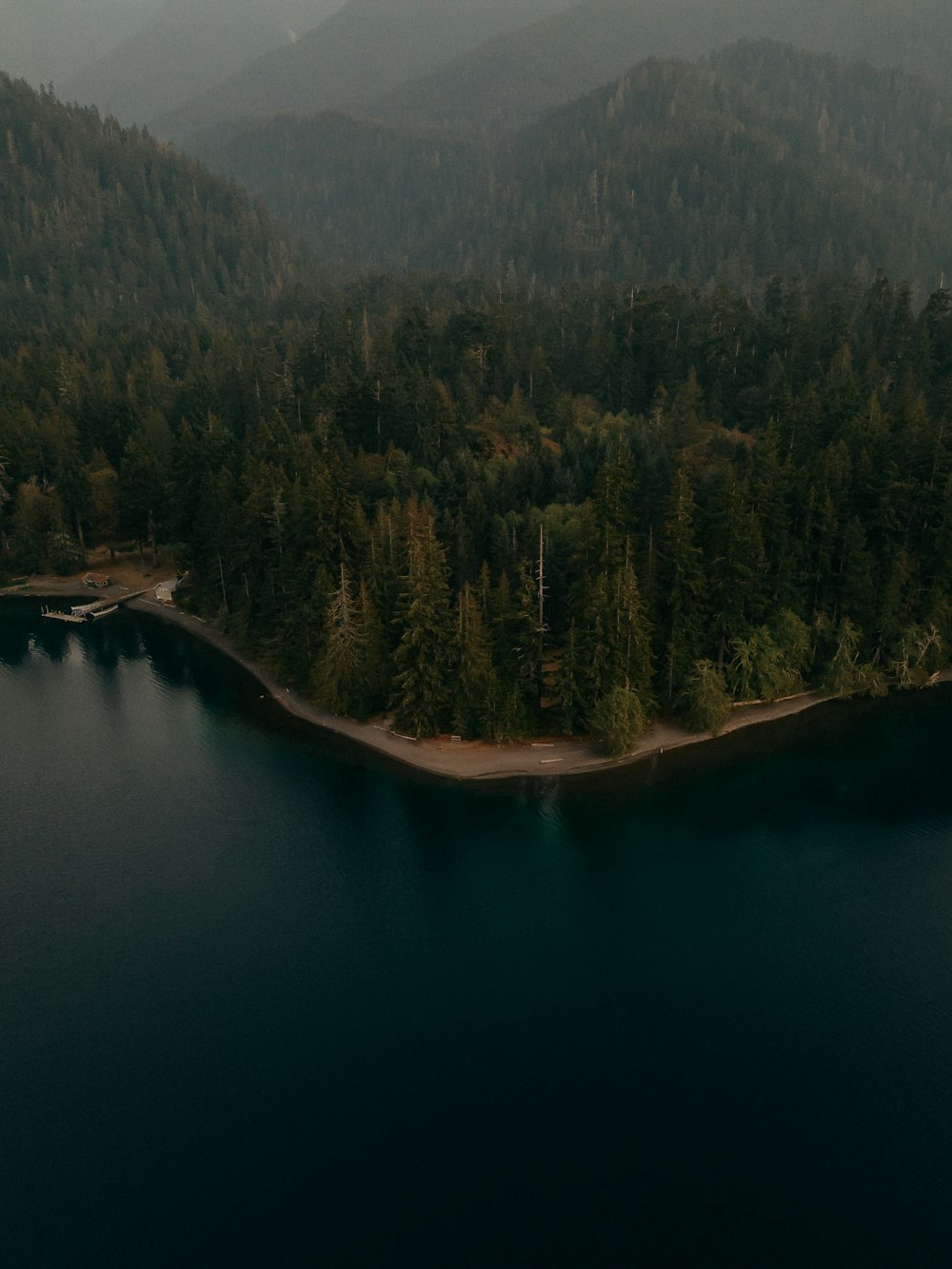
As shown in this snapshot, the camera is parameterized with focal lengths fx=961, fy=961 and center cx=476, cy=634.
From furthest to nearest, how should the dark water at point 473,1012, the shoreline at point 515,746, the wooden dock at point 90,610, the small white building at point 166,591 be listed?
the small white building at point 166,591
the wooden dock at point 90,610
the shoreline at point 515,746
the dark water at point 473,1012

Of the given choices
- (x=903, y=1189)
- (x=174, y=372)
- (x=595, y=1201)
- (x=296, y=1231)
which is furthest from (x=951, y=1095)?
(x=174, y=372)

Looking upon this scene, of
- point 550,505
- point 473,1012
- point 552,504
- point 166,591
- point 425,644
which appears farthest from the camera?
point 166,591

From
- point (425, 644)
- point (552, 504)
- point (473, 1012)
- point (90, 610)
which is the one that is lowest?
point (473, 1012)

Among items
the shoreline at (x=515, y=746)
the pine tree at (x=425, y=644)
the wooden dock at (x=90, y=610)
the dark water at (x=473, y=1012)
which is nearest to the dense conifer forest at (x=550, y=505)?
the pine tree at (x=425, y=644)

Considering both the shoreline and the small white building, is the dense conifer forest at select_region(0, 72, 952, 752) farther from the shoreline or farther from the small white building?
the small white building

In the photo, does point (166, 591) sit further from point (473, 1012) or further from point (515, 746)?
point (473, 1012)

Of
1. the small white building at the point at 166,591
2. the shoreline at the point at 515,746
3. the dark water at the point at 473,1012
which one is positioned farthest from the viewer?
the small white building at the point at 166,591

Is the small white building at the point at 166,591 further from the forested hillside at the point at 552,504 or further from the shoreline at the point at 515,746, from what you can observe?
the shoreline at the point at 515,746

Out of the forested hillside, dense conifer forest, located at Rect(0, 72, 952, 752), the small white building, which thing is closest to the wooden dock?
the small white building

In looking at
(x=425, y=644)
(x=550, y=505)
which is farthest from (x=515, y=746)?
(x=550, y=505)
